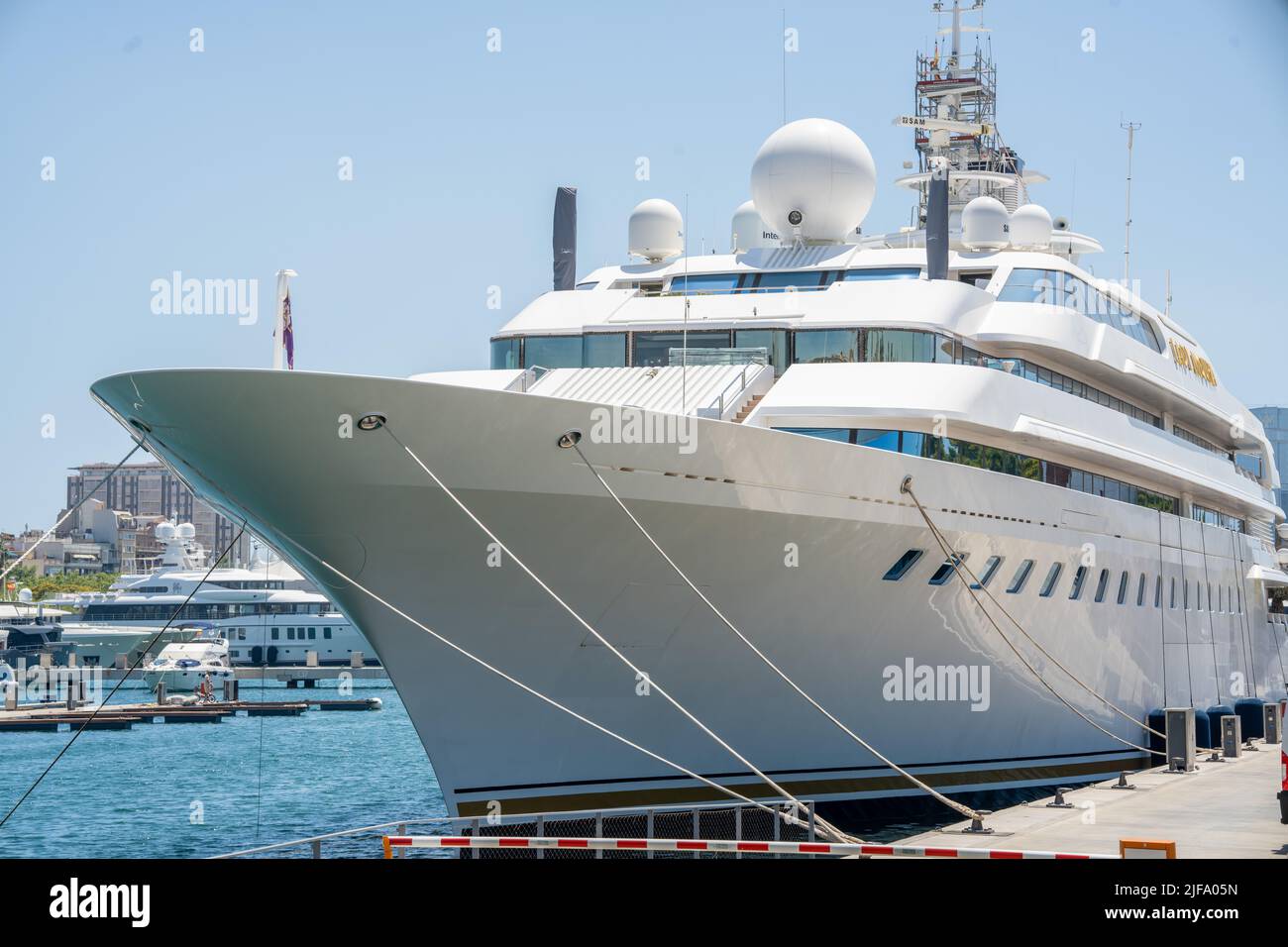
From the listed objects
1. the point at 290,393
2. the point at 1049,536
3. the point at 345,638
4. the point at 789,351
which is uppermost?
the point at 789,351

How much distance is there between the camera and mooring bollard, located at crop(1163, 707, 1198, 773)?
2070cm

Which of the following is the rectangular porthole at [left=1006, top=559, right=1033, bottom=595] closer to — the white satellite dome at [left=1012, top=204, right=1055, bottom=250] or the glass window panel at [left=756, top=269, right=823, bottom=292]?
the glass window panel at [left=756, top=269, right=823, bottom=292]

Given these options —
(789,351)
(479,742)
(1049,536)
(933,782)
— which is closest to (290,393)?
(479,742)

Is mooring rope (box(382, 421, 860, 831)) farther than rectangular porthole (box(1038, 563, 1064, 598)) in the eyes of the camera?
No

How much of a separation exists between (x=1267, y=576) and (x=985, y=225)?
1292 centimetres

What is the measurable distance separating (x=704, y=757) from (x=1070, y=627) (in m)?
7.92

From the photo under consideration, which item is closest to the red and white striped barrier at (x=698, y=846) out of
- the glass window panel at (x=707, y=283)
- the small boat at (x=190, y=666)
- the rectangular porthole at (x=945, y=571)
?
the rectangular porthole at (x=945, y=571)

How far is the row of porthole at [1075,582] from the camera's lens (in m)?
16.9

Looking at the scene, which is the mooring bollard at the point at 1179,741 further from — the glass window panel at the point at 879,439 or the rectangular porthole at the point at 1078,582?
the glass window panel at the point at 879,439

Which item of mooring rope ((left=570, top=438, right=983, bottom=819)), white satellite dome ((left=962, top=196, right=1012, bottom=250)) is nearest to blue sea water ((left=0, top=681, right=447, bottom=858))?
mooring rope ((left=570, top=438, right=983, bottom=819))

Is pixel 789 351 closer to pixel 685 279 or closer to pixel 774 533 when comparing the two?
pixel 685 279

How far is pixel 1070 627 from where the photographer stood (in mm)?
20906

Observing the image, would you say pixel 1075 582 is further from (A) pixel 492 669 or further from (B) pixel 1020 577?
(A) pixel 492 669

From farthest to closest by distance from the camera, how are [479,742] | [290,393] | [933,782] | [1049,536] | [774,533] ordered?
[1049,536]
[933,782]
[774,533]
[479,742]
[290,393]
